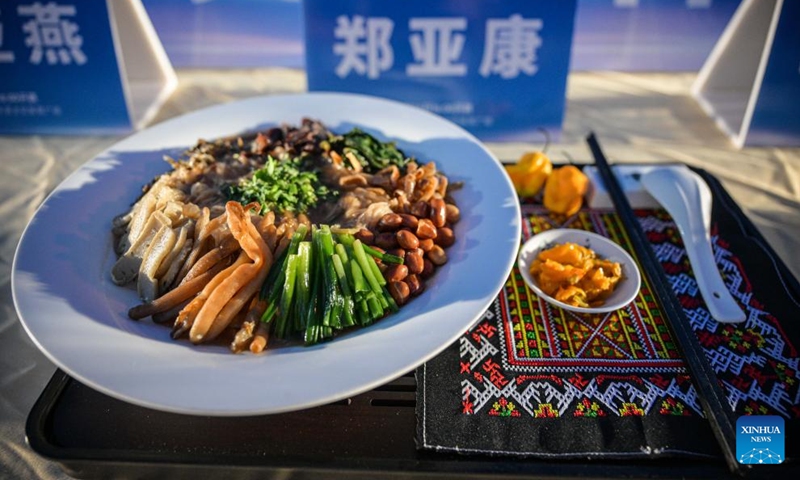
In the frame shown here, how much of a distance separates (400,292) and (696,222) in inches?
79.2

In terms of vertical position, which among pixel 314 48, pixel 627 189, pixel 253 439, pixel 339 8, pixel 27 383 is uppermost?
pixel 339 8

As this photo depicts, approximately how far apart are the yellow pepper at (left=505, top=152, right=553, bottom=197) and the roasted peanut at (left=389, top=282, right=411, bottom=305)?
157 centimetres

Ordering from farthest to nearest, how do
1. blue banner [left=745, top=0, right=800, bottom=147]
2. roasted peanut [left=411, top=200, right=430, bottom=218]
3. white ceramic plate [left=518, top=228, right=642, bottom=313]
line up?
blue banner [left=745, top=0, right=800, bottom=147], roasted peanut [left=411, top=200, right=430, bottom=218], white ceramic plate [left=518, top=228, right=642, bottom=313]

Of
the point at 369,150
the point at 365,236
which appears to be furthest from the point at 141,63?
the point at 365,236

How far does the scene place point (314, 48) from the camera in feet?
16.3

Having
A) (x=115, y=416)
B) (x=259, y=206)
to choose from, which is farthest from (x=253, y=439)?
(x=259, y=206)

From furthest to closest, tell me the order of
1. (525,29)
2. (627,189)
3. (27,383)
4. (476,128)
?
(476,128) < (525,29) < (627,189) < (27,383)

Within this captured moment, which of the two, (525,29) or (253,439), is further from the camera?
(525,29)

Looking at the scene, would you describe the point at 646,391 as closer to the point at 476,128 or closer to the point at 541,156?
the point at 541,156

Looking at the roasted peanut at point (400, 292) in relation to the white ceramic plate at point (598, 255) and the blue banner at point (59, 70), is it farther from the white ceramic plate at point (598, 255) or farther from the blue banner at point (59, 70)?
the blue banner at point (59, 70)

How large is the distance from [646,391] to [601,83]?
4497mm

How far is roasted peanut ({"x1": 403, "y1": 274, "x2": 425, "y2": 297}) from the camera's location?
2.74m

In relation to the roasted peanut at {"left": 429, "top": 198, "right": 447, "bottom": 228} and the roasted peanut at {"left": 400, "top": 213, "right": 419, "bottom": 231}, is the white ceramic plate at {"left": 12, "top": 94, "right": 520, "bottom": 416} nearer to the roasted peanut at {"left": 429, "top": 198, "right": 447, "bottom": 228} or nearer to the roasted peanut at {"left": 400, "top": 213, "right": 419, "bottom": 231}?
the roasted peanut at {"left": 429, "top": 198, "right": 447, "bottom": 228}

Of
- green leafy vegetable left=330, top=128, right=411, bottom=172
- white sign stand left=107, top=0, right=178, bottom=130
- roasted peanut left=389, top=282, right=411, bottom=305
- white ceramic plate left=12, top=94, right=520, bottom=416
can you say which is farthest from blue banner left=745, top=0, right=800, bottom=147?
white sign stand left=107, top=0, right=178, bottom=130
